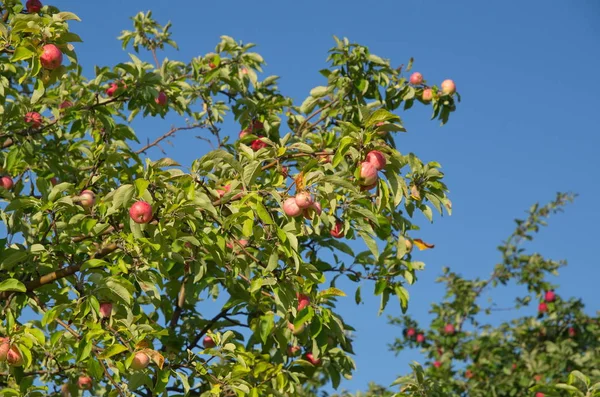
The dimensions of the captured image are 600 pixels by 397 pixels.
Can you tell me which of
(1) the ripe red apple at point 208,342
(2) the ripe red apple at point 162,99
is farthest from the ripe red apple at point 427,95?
(1) the ripe red apple at point 208,342

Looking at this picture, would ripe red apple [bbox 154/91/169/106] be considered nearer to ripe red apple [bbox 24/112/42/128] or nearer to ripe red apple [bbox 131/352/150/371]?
ripe red apple [bbox 24/112/42/128]

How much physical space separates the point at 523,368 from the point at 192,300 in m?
6.71

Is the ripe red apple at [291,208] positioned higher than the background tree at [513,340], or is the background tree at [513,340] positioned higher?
the background tree at [513,340]

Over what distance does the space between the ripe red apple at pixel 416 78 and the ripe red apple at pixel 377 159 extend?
9.17 feet

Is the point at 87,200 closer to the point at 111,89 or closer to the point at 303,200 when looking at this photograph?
the point at 303,200

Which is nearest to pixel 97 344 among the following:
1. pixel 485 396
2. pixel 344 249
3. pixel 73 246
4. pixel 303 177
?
pixel 73 246

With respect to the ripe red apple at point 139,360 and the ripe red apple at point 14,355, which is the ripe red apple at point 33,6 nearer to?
the ripe red apple at point 14,355

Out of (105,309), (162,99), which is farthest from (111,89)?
(105,309)

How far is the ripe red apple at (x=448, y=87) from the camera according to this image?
20.2ft

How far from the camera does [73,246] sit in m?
4.57

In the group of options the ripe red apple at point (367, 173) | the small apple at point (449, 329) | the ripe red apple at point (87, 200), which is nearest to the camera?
the ripe red apple at point (367, 173)

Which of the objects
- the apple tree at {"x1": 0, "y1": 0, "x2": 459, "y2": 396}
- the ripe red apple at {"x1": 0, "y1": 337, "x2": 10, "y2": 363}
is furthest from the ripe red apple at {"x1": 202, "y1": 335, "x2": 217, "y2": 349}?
the ripe red apple at {"x1": 0, "y1": 337, "x2": 10, "y2": 363}

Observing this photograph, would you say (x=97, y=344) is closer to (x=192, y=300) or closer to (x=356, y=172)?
(x=192, y=300)

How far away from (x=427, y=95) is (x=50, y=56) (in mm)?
3223
